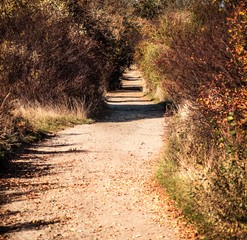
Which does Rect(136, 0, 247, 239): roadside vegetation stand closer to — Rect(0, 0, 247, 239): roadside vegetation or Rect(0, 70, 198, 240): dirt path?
Rect(0, 0, 247, 239): roadside vegetation

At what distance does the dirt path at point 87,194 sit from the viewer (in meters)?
8.05

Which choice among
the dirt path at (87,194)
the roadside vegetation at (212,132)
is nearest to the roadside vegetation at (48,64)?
the dirt path at (87,194)

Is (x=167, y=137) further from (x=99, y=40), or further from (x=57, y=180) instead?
(x=99, y=40)

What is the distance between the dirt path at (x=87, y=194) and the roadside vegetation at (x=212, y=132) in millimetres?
541

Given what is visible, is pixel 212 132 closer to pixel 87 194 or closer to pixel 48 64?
pixel 87 194

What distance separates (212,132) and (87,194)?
3142 millimetres

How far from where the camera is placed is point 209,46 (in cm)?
1320

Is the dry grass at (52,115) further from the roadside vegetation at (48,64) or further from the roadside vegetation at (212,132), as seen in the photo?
the roadside vegetation at (212,132)

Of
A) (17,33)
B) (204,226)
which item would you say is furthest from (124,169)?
(17,33)

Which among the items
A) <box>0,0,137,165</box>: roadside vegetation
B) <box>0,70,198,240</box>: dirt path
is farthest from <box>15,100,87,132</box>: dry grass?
<box>0,70,198,240</box>: dirt path

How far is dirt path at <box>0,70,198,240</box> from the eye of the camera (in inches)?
317

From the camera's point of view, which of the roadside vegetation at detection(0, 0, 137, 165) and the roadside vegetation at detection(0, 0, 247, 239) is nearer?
the roadside vegetation at detection(0, 0, 247, 239)

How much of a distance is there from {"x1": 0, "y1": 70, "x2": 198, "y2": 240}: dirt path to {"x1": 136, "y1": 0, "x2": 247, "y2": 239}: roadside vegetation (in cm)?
54

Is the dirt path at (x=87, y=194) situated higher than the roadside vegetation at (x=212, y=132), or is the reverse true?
the roadside vegetation at (x=212, y=132)
